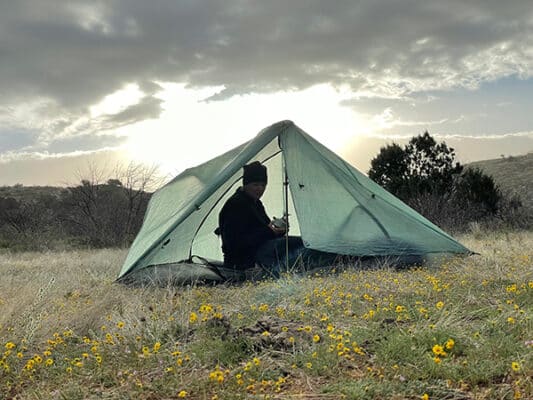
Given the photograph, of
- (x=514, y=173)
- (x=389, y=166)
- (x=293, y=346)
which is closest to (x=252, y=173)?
(x=293, y=346)

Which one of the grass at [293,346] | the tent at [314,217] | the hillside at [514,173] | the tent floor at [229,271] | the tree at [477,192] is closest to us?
the grass at [293,346]

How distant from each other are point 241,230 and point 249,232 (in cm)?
11

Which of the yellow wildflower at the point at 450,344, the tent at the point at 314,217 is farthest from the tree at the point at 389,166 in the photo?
the yellow wildflower at the point at 450,344

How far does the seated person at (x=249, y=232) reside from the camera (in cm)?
685

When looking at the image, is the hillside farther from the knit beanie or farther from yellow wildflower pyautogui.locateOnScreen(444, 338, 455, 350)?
yellow wildflower pyautogui.locateOnScreen(444, 338, 455, 350)

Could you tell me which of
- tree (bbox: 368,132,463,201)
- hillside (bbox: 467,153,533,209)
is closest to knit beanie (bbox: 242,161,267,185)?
tree (bbox: 368,132,463,201)

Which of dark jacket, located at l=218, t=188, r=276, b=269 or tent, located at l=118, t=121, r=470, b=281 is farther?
dark jacket, located at l=218, t=188, r=276, b=269

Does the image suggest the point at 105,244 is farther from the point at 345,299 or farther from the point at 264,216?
the point at 345,299

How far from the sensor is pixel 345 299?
441 cm

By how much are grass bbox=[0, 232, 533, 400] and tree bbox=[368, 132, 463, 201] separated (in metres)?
12.0

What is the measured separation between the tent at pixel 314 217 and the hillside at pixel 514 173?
16.4 metres

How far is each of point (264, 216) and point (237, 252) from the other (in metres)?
0.66

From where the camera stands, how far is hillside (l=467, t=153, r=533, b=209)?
23.8m

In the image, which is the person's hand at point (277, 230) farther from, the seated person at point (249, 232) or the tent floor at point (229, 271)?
the tent floor at point (229, 271)
